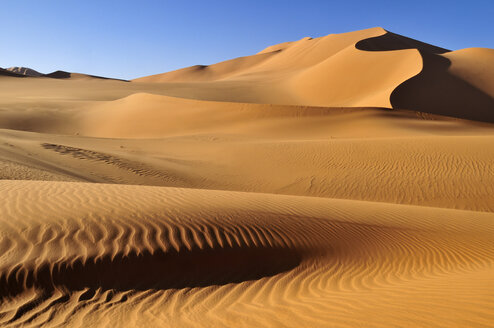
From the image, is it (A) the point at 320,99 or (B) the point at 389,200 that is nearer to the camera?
(B) the point at 389,200

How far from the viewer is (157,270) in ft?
16.4

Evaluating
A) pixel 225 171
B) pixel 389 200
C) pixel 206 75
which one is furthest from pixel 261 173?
pixel 206 75

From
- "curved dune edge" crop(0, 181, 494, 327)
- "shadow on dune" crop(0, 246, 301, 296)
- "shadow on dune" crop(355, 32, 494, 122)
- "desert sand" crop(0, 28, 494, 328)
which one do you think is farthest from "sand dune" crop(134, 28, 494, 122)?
"shadow on dune" crop(0, 246, 301, 296)

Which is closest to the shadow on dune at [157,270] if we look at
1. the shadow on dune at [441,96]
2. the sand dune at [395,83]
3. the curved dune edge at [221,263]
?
the curved dune edge at [221,263]

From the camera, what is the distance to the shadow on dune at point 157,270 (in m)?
4.43

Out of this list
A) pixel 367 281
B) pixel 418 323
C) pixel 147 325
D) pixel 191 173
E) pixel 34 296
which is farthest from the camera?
pixel 191 173

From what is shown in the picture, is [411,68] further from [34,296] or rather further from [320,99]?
[34,296]

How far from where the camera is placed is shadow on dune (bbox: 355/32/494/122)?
29391 millimetres

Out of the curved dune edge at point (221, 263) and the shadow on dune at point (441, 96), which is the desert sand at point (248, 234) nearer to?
the curved dune edge at point (221, 263)

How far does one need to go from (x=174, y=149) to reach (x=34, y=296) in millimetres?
15273

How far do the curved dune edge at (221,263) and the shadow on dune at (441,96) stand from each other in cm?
2290

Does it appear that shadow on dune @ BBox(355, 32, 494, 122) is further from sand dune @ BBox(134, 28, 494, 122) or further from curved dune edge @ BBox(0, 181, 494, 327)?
curved dune edge @ BBox(0, 181, 494, 327)

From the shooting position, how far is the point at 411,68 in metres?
34.6

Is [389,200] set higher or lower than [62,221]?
lower
